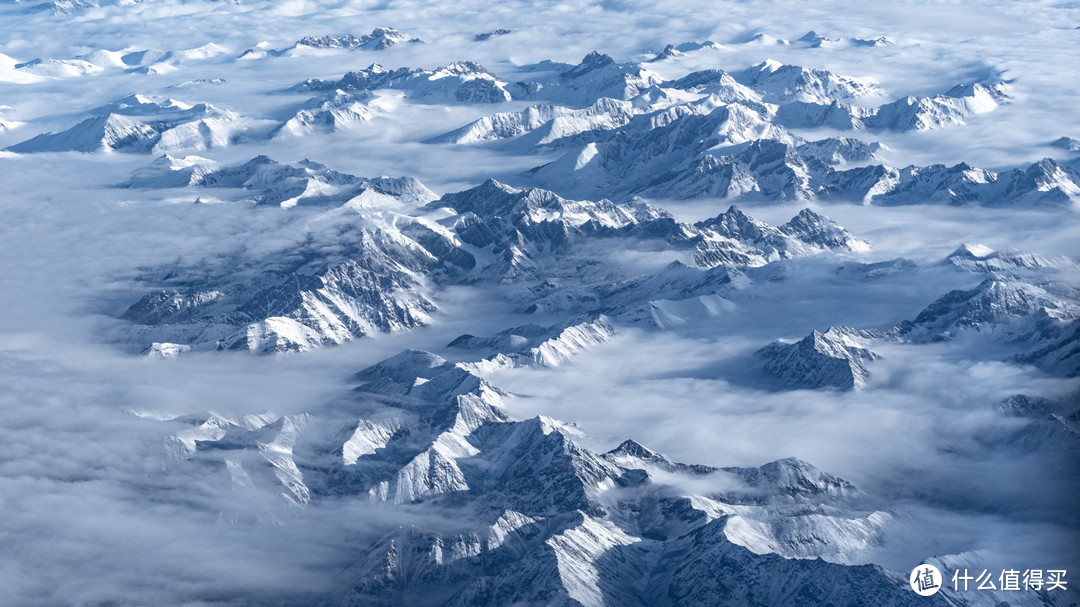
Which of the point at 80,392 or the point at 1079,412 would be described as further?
the point at 80,392

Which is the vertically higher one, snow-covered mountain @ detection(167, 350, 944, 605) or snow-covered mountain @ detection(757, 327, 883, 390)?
snow-covered mountain @ detection(167, 350, 944, 605)

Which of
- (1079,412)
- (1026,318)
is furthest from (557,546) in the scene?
(1026,318)

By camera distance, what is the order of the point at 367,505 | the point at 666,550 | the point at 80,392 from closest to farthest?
1. the point at 666,550
2. the point at 367,505
3. the point at 80,392

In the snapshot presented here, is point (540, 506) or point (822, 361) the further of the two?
point (822, 361)

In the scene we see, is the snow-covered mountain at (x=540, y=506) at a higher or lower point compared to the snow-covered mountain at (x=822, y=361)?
higher

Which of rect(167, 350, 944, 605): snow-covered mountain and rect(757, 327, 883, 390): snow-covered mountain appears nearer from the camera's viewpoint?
rect(167, 350, 944, 605): snow-covered mountain

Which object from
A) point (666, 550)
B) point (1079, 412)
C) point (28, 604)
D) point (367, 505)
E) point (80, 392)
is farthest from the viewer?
point (80, 392)

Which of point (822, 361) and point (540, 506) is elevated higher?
point (540, 506)

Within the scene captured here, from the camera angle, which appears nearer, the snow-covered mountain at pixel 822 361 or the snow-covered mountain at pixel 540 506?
the snow-covered mountain at pixel 540 506

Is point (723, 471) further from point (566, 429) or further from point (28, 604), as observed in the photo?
point (28, 604)

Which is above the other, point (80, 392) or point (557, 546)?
point (557, 546)
